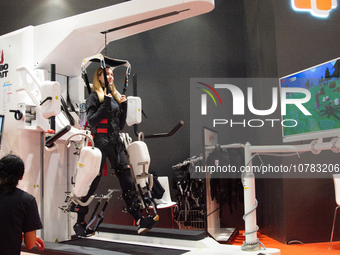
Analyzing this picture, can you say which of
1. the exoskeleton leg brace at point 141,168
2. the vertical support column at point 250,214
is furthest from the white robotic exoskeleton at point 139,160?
the vertical support column at point 250,214

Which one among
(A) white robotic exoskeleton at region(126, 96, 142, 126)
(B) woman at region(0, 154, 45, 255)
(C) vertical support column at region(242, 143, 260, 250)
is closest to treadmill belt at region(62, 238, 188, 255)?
(C) vertical support column at region(242, 143, 260, 250)

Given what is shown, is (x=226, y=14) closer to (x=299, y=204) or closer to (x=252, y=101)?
(x=252, y=101)

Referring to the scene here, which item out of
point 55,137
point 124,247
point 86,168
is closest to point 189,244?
point 124,247

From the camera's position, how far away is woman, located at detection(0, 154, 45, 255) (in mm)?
1942

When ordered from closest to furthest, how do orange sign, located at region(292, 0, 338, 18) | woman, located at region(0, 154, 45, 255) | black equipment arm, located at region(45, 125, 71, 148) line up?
woman, located at region(0, 154, 45, 255), black equipment arm, located at region(45, 125, 71, 148), orange sign, located at region(292, 0, 338, 18)

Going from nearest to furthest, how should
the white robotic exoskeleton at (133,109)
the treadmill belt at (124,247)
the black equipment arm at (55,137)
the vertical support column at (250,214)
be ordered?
the black equipment arm at (55,137)
the vertical support column at (250,214)
the treadmill belt at (124,247)
the white robotic exoskeleton at (133,109)

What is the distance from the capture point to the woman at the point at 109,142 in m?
3.58

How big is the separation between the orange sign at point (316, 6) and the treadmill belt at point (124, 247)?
414 centimetres

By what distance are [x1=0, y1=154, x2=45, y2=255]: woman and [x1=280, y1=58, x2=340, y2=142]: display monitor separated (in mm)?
2596

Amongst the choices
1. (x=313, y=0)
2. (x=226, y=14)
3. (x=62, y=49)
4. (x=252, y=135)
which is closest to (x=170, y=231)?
(x=62, y=49)

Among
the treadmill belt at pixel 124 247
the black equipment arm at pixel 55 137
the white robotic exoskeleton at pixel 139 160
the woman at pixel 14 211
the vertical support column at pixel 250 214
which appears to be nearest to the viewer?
the woman at pixel 14 211

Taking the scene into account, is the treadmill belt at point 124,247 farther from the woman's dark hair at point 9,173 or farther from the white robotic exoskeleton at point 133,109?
the woman's dark hair at point 9,173

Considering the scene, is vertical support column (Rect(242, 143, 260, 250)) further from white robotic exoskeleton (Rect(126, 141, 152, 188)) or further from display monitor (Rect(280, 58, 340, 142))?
white robotic exoskeleton (Rect(126, 141, 152, 188))

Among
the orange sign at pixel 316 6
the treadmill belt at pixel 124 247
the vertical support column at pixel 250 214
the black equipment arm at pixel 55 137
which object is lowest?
the treadmill belt at pixel 124 247
